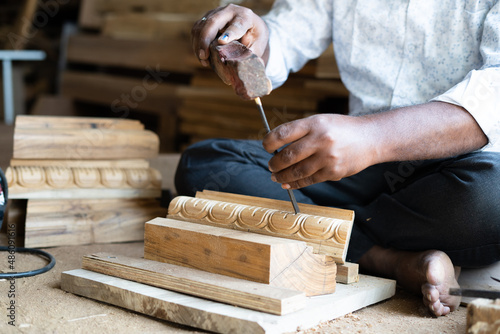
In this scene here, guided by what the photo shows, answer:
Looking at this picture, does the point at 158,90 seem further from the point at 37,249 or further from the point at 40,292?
the point at 40,292

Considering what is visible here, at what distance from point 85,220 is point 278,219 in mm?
881

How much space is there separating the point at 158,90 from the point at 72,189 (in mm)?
2595

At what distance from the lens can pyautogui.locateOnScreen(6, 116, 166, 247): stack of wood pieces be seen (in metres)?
2.05

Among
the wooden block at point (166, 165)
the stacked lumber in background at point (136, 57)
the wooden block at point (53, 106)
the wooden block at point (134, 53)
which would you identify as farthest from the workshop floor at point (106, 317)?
the wooden block at point (53, 106)

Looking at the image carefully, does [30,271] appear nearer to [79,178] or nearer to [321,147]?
[79,178]

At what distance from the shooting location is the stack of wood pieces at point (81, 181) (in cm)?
205

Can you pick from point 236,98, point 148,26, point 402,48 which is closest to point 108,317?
point 402,48

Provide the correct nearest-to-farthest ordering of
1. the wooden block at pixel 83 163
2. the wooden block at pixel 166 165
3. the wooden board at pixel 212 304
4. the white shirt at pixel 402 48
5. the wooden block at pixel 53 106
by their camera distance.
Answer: the wooden board at pixel 212 304
the white shirt at pixel 402 48
the wooden block at pixel 83 163
the wooden block at pixel 166 165
the wooden block at pixel 53 106

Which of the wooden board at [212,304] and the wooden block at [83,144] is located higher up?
the wooden block at [83,144]

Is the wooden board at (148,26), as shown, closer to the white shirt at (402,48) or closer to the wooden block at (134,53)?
the wooden block at (134,53)

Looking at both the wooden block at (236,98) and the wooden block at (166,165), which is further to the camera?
the wooden block at (236,98)

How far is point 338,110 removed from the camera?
322cm

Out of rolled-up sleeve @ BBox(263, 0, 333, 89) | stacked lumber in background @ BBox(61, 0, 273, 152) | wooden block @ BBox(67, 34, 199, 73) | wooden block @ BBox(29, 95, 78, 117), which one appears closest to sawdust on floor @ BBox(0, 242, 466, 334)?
rolled-up sleeve @ BBox(263, 0, 333, 89)

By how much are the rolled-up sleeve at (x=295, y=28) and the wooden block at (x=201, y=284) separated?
903 mm
